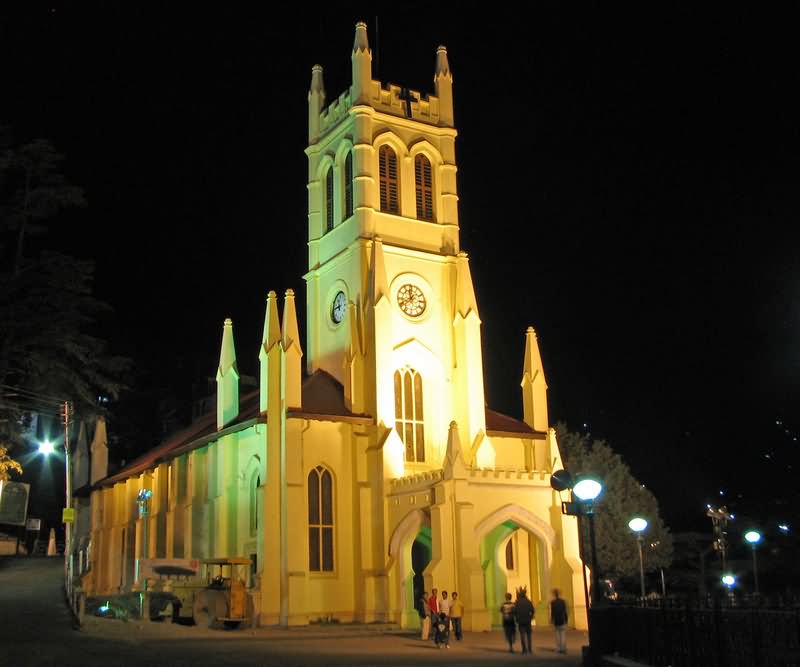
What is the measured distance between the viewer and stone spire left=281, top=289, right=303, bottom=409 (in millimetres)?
37969

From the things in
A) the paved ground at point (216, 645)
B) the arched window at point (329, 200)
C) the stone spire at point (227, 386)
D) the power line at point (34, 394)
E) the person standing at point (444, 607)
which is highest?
the arched window at point (329, 200)

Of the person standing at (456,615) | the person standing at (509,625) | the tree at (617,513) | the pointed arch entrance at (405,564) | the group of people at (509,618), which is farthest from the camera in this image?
the tree at (617,513)

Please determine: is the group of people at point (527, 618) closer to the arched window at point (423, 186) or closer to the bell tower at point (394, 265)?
the bell tower at point (394, 265)

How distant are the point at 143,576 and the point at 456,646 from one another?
580 inches

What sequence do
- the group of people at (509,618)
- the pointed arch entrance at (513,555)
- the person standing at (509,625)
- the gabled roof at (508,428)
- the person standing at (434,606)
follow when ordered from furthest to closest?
the gabled roof at (508,428) < the pointed arch entrance at (513,555) < the person standing at (434,606) < the person standing at (509,625) < the group of people at (509,618)

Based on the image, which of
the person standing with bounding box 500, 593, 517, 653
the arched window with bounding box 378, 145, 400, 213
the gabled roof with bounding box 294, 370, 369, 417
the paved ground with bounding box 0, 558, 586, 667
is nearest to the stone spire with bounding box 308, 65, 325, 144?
the arched window with bounding box 378, 145, 400, 213

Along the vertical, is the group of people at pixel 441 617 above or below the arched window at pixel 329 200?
below

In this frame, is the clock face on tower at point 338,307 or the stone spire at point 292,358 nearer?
the stone spire at point 292,358

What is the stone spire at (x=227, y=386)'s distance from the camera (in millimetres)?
43656

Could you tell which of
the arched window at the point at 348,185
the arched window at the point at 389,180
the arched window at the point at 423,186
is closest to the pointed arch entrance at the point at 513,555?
the arched window at the point at 423,186

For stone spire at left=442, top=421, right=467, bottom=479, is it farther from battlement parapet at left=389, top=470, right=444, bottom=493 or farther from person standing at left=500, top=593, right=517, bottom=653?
person standing at left=500, top=593, right=517, bottom=653

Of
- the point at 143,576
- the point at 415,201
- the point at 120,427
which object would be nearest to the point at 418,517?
the point at 143,576

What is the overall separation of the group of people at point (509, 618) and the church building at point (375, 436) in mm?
3430

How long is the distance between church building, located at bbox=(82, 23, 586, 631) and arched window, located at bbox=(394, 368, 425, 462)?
85mm
